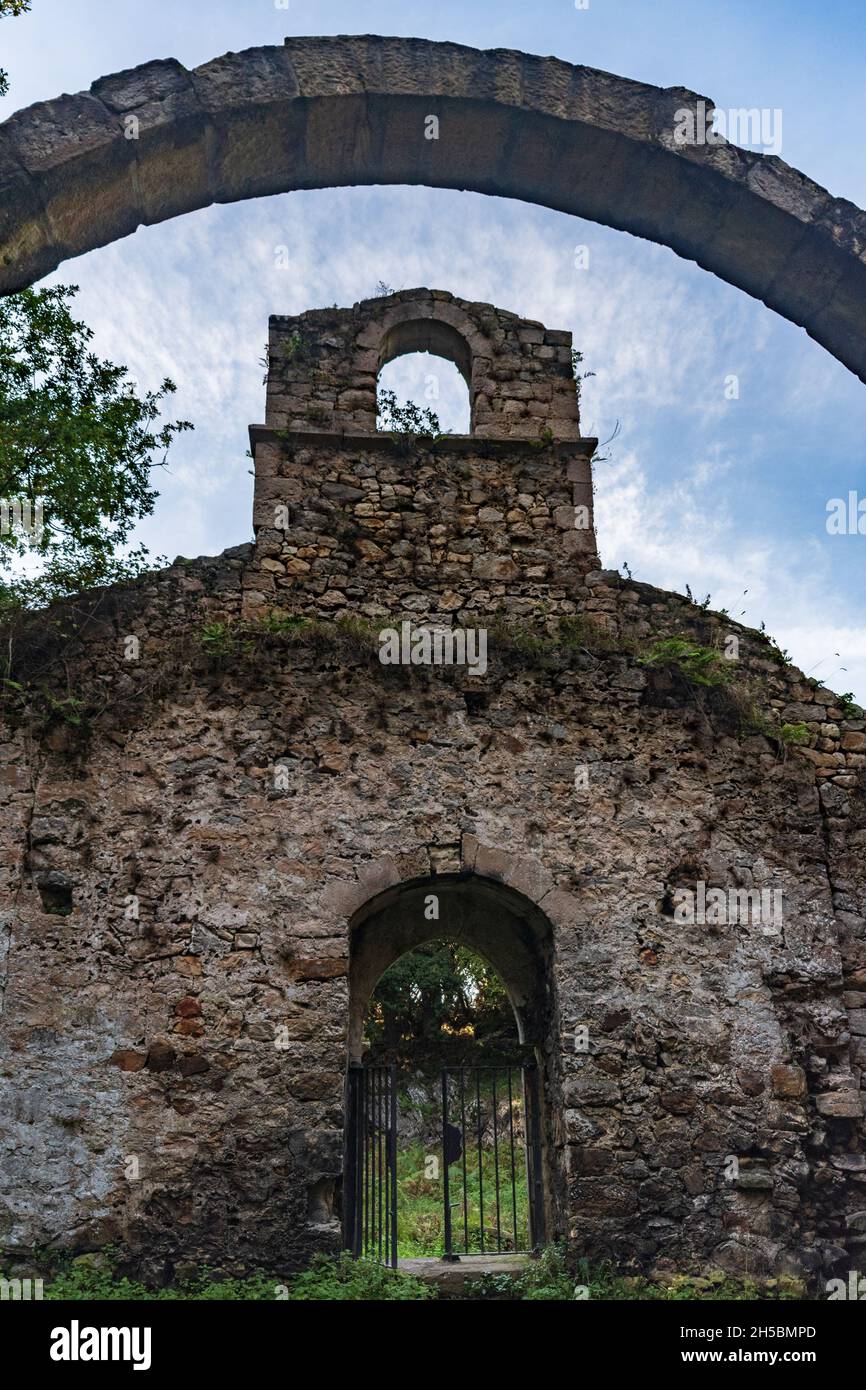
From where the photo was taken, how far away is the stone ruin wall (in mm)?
6168

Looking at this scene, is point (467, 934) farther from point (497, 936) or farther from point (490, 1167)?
point (490, 1167)

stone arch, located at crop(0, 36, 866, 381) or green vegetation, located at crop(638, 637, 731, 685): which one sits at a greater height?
stone arch, located at crop(0, 36, 866, 381)

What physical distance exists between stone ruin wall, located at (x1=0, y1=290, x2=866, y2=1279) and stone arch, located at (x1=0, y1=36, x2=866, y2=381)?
8.66ft

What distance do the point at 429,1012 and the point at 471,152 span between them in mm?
11167

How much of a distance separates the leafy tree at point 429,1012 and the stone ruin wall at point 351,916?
7522mm

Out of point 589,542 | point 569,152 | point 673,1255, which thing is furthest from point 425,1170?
point 569,152

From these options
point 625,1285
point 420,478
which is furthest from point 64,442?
point 625,1285

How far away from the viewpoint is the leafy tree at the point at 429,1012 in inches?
562

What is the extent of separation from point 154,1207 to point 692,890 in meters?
3.84

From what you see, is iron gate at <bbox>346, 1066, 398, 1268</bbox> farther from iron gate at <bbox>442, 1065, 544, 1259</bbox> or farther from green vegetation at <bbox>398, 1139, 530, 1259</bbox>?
green vegetation at <bbox>398, 1139, 530, 1259</bbox>

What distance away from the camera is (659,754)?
24.3 ft

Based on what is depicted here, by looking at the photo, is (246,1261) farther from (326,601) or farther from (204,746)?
(326,601)

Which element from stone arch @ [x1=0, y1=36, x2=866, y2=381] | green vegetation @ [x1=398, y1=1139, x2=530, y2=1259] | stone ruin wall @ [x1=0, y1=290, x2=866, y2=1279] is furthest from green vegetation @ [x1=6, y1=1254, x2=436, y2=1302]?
stone arch @ [x1=0, y1=36, x2=866, y2=381]

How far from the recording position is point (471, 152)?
6.44 m
